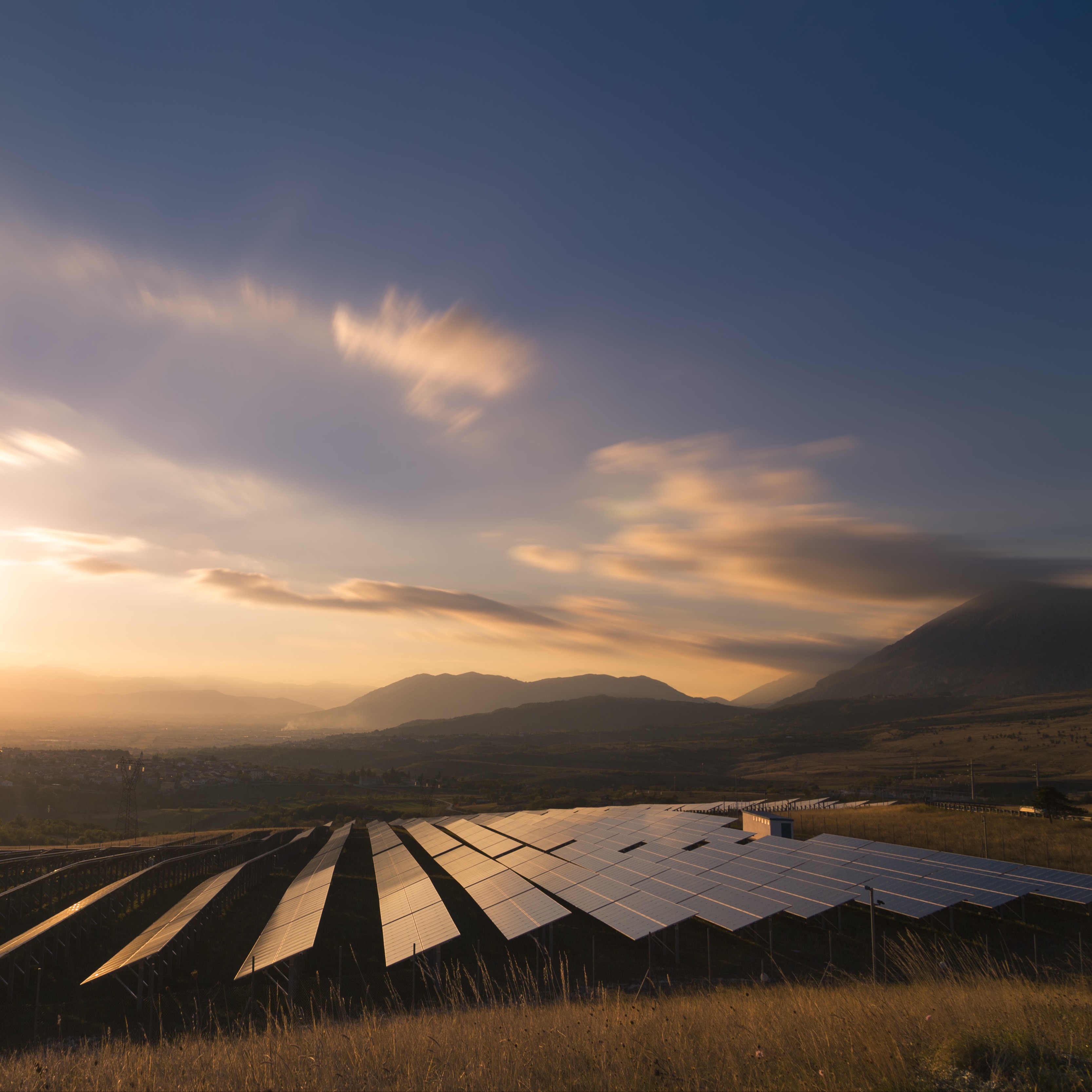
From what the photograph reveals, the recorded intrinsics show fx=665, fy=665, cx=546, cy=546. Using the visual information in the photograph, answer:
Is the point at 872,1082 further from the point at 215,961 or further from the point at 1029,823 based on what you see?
the point at 1029,823

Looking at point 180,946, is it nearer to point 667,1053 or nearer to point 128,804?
point 667,1053

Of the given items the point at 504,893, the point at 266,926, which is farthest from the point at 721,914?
the point at 266,926

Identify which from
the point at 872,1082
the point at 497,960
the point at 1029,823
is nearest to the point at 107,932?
the point at 497,960

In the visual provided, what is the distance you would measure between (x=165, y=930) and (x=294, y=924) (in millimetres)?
3733

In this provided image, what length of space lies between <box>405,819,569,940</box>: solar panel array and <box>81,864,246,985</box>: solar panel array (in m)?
8.71

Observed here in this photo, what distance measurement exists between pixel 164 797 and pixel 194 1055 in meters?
99.5

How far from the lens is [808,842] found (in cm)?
2838

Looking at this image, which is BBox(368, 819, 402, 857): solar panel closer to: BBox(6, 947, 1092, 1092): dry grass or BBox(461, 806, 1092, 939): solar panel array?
BBox(461, 806, 1092, 939): solar panel array

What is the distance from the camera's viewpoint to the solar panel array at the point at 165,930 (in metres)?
15.9

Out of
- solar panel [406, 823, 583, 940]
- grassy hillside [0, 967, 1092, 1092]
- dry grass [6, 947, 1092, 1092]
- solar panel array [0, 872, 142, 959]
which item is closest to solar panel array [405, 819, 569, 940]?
solar panel [406, 823, 583, 940]

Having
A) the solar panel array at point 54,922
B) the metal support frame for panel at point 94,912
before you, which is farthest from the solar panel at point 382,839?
the solar panel array at point 54,922

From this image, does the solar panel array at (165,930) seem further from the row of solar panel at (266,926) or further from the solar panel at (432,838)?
the solar panel at (432,838)

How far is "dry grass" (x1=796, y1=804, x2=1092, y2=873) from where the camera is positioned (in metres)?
32.1

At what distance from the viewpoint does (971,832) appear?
124 ft
